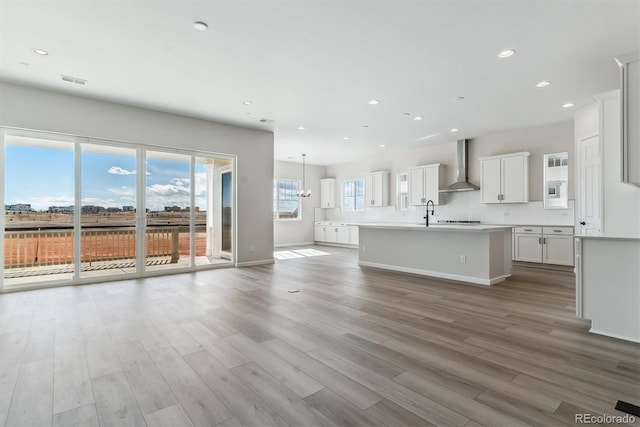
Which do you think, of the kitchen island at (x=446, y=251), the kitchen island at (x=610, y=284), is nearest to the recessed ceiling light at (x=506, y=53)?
the kitchen island at (x=610, y=284)

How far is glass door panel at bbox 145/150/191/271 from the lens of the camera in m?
5.80

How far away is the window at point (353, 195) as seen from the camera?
11.0 m

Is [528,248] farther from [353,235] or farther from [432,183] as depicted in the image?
[353,235]

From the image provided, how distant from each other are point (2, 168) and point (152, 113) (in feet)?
7.48

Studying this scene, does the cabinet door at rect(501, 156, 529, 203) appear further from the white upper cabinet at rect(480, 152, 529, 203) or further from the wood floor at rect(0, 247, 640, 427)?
the wood floor at rect(0, 247, 640, 427)

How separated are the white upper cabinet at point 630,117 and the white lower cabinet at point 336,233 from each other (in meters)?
7.17

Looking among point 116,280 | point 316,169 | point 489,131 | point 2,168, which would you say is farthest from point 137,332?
point 316,169

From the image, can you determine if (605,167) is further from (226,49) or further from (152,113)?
(152,113)

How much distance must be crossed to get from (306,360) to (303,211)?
921cm

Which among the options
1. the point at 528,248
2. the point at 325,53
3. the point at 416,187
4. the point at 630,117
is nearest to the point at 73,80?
the point at 325,53

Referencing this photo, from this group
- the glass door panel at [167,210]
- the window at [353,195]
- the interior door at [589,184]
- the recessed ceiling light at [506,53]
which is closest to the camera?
the recessed ceiling light at [506,53]

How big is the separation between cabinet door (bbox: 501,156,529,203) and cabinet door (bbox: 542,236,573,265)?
101 centimetres

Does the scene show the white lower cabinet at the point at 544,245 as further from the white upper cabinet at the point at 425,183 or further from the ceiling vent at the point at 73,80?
the ceiling vent at the point at 73,80

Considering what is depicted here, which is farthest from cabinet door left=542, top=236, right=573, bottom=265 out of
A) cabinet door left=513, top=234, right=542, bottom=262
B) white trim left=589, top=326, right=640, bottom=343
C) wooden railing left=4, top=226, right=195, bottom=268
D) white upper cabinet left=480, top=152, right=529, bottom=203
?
wooden railing left=4, top=226, right=195, bottom=268
